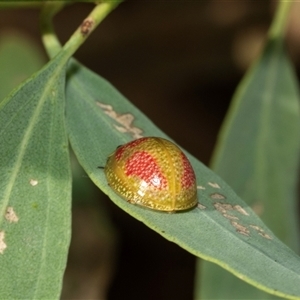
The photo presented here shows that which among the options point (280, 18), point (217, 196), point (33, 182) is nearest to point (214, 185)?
point (217, 196)

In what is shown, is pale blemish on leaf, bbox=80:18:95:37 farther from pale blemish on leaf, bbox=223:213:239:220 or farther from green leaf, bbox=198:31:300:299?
green leaf, bbox=198:31:300:299

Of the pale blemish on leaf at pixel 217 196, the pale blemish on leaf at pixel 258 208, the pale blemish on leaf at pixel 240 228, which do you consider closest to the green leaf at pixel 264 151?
the pale blemish on leaf at pixel 258 208

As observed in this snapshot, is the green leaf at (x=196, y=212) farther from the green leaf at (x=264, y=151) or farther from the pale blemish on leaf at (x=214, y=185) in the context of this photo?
the green leaf at (x=264, y=151)

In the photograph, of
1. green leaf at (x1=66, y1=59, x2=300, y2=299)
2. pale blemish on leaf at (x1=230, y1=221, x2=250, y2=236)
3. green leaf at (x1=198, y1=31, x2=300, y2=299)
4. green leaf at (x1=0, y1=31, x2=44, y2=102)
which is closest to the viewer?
green leaf at (x1=66, y1=59, x2=300, y2=299)

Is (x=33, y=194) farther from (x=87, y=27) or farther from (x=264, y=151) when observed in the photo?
(x=264, y=151)

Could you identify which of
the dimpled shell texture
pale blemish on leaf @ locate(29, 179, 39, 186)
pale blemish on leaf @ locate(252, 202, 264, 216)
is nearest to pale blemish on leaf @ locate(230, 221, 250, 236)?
the dimpled shell texture

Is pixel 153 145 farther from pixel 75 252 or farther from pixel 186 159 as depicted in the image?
pixel 75 252
